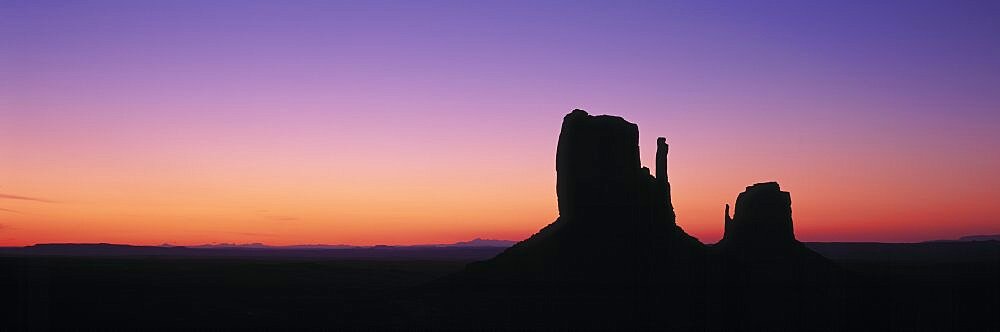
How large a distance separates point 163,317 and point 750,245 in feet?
155

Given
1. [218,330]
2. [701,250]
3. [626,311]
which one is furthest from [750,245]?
[218,330]

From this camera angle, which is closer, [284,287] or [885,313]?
[885,313]

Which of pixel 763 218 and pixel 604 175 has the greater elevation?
pixel 604 175

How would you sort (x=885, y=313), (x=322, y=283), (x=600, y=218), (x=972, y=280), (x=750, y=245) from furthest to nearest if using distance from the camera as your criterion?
(x=972, y=280) → (x=322, y=283) → (x=750, y=245) → (x=600, y=218) → (x=885, y=313)

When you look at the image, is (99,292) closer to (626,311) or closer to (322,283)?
(322,283)

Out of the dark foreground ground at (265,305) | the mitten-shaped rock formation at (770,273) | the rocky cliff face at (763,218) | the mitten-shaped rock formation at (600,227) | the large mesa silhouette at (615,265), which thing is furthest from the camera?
the rocky cliff face at (763,218)

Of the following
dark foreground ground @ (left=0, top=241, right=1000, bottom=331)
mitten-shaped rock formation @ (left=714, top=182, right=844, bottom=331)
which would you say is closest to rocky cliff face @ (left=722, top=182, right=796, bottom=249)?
mitten-shaped rock formation @ (left=714, top=182, right=844, bottom=331)

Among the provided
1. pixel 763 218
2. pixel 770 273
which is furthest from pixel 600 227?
pixel 763 218

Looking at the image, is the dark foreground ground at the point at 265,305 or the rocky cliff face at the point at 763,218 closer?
the dark foreground ground at the point at 265,305

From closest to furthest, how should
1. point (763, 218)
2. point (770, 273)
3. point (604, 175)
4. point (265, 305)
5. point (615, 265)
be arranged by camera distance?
point (265, 305)
point (615, 265)
point (604, 175)
point (770, 273)
point (763, 218)

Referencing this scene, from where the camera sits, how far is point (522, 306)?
51.0m

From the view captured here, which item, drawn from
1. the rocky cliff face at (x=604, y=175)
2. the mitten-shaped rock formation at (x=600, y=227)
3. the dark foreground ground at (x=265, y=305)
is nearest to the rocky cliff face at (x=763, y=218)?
the dark foreground ground at (x=265, y=305)

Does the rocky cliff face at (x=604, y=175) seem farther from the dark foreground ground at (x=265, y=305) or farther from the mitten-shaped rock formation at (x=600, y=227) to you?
the dark foreground ground at (x=265, y=305)

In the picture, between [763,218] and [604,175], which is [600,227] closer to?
[604,175]
